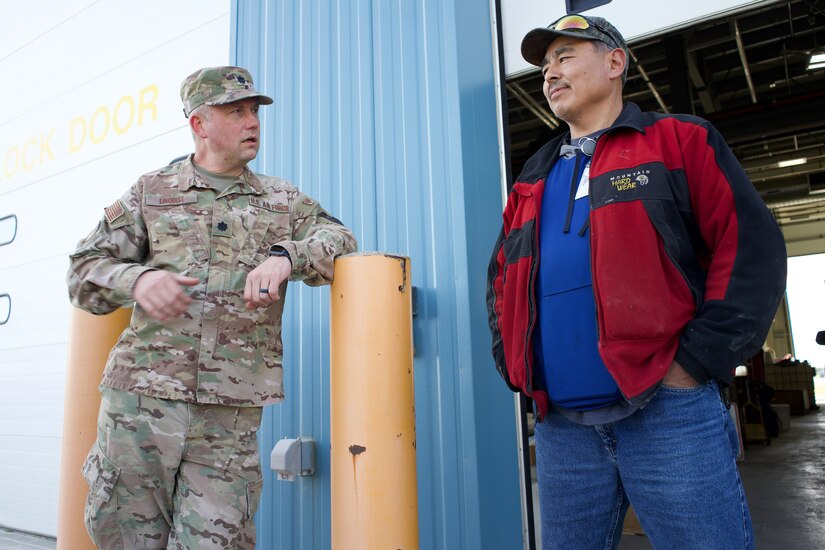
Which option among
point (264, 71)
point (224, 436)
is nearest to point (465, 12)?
point (264, 71)

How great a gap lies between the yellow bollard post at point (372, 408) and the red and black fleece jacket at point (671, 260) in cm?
47

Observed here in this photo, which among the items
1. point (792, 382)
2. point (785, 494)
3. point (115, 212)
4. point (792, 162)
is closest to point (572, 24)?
point (115, 212)

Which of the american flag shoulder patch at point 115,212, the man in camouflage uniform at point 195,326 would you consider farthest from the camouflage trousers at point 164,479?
the american flag shoulder patch at point 115,212

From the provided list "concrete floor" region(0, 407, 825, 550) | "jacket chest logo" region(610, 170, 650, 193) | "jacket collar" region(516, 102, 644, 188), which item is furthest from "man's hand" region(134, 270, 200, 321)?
"concrete floor" region(0, 407, 825, 550)

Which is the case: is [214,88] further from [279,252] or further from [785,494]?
[785,494]

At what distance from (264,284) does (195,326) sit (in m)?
0.35

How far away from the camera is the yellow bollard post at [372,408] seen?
179 centimetres

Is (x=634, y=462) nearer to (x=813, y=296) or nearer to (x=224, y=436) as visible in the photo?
(x=224, y=436)

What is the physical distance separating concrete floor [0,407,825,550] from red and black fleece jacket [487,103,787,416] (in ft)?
9.55

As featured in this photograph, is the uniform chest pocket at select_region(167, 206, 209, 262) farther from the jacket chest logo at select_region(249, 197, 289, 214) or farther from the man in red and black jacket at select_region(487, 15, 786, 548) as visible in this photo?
the man in red and black jacket at select_region(487, 15, 786, 548)

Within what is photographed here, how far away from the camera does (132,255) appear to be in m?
1.98

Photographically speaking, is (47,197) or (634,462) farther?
(47,197)

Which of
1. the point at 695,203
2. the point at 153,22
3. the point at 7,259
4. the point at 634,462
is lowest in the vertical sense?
the point at 634,462

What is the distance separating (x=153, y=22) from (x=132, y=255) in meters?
3.37
